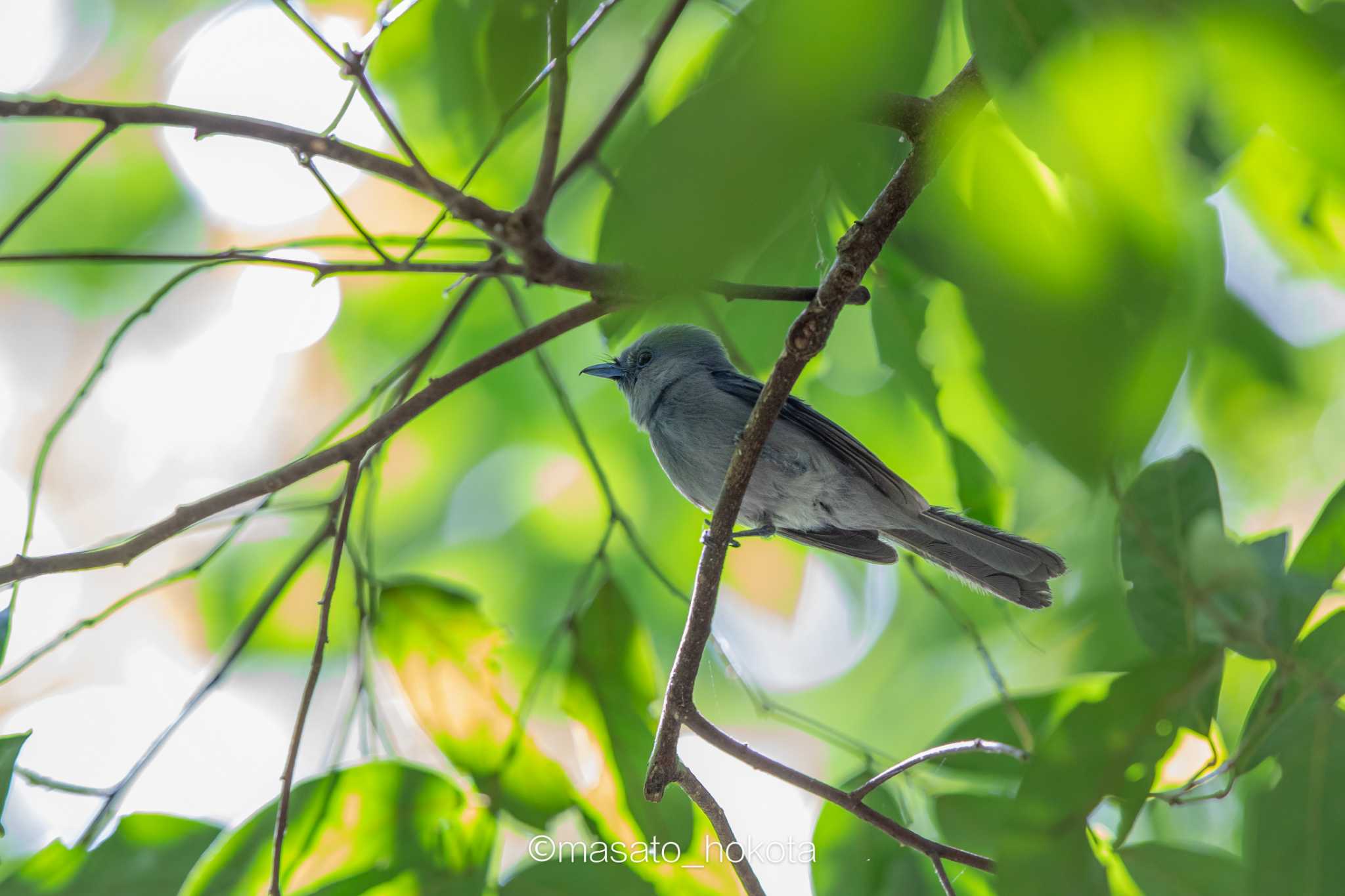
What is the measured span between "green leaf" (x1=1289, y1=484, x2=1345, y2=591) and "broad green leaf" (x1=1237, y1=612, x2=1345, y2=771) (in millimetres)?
109

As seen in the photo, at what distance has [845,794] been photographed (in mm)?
2191

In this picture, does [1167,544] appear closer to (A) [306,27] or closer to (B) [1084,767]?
(B) [1084,767]

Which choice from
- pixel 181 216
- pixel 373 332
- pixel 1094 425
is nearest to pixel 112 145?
pixel 181 216

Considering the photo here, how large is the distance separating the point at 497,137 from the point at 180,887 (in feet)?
5.65

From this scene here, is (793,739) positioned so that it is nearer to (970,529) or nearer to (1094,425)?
(970,529)

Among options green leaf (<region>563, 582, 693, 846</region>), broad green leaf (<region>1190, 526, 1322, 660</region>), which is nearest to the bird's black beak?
green leaf (<region>563, 582, 693, 846</region>)

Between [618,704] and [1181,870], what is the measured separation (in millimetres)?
1424

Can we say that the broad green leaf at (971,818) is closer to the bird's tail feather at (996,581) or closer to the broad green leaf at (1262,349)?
the bird's tail feather at (996,581)

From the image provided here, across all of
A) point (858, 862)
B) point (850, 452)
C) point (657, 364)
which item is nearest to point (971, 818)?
point (858, 862)

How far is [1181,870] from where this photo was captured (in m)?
1.70

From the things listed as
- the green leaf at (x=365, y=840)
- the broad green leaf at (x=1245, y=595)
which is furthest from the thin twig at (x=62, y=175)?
the broad green leaf at (x=1245, y=595)

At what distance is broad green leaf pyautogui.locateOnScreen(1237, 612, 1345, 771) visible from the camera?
141cm

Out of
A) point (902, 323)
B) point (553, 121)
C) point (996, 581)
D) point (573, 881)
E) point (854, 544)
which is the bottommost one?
point (573, 881)

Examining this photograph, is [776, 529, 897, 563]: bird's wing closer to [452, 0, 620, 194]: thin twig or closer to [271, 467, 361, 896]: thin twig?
[271, 467, 361, 896]: thin twig
